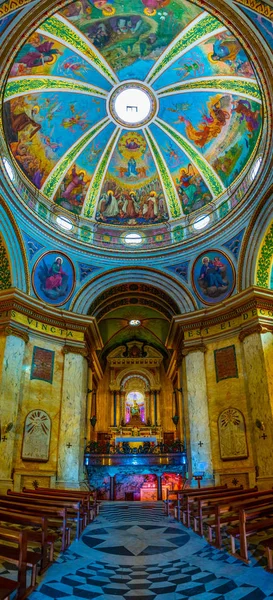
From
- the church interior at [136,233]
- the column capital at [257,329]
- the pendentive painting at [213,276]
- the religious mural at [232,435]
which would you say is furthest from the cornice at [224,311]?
the religious mural at [232,435]

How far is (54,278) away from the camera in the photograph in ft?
63.9

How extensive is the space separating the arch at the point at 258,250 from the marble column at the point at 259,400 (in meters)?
2.38

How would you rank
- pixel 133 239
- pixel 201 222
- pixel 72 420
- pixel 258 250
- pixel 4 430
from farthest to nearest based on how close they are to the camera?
pixel 133 239 < pixel 201 222 < pixel 72 420 < pixel 258 250 < pixel 4 430

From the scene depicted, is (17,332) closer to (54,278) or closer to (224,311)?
(54,278)

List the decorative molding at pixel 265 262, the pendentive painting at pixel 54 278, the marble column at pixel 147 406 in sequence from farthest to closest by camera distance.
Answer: the marble column at pixel 147 406 → the pendentive painting at pixel 54 278 → the decorative molding at pixel 265 262

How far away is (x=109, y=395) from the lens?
2873 centimetres

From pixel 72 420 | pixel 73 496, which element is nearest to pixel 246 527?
pixel 73 496

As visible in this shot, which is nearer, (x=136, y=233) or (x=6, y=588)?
(x=6, y=588)

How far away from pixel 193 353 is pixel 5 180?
11.5 m

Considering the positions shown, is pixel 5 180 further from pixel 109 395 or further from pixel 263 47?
pixel 109 395

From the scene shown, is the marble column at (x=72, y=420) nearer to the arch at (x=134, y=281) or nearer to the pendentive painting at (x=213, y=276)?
the arch at (x=134, y=281)

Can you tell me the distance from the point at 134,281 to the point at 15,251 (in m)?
6.50

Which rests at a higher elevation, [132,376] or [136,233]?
[136,233]

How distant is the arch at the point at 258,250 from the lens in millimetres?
A: 17062
